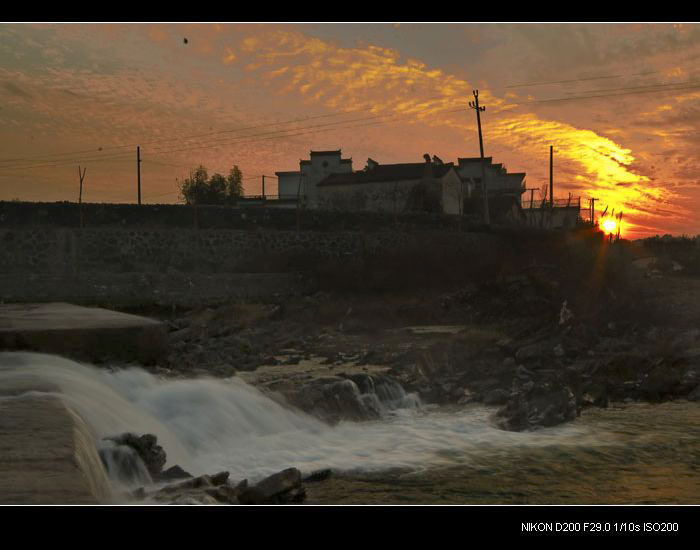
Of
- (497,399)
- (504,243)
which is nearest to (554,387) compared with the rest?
(497,399)

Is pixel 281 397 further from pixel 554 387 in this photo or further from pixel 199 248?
pixel 199 248

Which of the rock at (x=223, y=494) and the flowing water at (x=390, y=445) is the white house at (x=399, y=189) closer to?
the flowing water at (x=390, y=445)

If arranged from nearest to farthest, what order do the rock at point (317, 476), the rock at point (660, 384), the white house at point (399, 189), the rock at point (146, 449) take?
the rock at point (146, 449), the rock at point (317, 476), the rock at point (660, 384), the white house at point (399, 189)

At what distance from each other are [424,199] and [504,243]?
48.7 ft

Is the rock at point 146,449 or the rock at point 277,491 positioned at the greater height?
the rock at point 146,449

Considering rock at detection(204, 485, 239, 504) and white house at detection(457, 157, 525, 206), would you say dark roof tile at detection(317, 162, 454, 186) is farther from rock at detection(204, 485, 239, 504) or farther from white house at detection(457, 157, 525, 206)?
rock at detection(204, 485, 239, 504)

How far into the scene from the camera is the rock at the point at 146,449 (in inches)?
253

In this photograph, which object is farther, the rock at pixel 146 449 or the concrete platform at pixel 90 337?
the concrete platform at pixel 90 337

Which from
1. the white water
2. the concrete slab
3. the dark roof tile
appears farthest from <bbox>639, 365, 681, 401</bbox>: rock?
the dark roof tile

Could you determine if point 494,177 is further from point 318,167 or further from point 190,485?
point 190,485

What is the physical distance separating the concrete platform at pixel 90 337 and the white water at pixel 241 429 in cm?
23

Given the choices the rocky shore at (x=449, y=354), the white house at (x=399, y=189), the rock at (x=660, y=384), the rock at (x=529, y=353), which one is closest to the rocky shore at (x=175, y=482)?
the rocky shore at (x=449, y=354)

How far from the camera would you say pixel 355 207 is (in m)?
51.9

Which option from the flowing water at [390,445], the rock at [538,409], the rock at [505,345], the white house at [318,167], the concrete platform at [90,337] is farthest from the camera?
the white house at [318,167]
